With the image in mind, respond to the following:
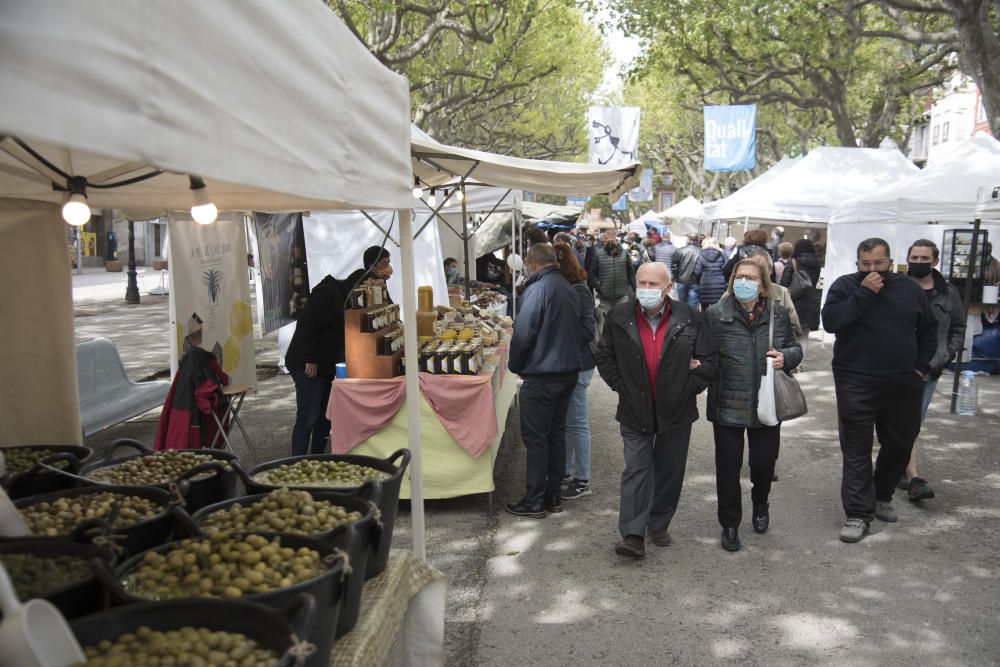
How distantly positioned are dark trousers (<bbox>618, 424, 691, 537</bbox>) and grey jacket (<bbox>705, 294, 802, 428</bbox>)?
0.32m

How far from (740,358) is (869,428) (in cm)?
113

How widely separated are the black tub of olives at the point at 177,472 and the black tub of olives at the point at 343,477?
0.36 ft

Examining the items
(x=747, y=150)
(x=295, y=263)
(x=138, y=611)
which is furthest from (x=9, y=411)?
(x=747, y=150)

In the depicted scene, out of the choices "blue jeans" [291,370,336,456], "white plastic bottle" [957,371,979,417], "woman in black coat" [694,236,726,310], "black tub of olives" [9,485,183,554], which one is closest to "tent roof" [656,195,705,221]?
"woman in black coat" [694,236,726,310]

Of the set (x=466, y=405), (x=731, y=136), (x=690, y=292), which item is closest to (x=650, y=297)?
(x=466, y=405)

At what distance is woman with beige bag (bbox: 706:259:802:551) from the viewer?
5.27 m

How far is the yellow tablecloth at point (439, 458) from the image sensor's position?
6.16m

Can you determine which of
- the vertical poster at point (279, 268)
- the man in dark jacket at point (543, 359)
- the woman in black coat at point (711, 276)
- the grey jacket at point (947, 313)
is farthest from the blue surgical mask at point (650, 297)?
the woman in black coat at point (711, 276)

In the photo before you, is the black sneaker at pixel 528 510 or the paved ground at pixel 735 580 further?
the black sneaker at pixel 528 510

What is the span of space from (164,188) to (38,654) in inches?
124

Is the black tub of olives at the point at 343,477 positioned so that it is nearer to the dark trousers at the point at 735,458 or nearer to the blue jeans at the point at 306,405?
the dark trousers at the point at 735,458

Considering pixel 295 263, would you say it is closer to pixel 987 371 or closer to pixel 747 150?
pixel 987 371

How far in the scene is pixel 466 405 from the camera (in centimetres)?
611

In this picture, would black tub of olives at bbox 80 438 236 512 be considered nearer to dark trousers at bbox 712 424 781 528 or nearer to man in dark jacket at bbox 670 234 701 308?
dark trousers at bbox 712 424 781 528
